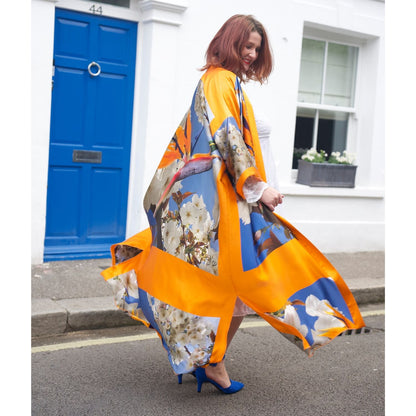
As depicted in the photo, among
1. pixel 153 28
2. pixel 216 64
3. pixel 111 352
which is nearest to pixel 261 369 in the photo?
pixel 111 352

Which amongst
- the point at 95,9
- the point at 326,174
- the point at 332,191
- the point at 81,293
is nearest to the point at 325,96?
the point at 326,174

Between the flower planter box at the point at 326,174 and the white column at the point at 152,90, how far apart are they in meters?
1.87

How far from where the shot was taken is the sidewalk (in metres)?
4.47

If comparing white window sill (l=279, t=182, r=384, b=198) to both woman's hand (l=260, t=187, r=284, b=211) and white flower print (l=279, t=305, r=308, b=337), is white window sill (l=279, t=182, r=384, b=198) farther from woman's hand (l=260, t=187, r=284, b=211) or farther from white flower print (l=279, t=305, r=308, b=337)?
white flower print (l=279, t=305, r=308, b=337)

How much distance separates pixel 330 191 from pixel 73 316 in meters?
4.11

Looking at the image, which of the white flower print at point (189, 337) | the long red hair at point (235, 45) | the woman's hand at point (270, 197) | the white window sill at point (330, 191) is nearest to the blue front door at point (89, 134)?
the white window sill at point (330, 191)

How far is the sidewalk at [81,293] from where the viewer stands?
4469 mm

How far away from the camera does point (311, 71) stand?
25.8 feet

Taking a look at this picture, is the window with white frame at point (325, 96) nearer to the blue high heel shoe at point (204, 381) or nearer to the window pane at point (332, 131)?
the window pane at point (332, 131)

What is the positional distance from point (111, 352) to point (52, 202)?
2547mm

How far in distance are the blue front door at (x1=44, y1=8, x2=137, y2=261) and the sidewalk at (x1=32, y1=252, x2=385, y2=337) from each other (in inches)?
12.4

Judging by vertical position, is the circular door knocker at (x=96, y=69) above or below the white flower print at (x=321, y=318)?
above

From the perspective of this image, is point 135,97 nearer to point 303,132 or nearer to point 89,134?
point 89,134

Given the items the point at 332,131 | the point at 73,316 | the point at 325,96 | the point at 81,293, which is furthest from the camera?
the point at 332,131
